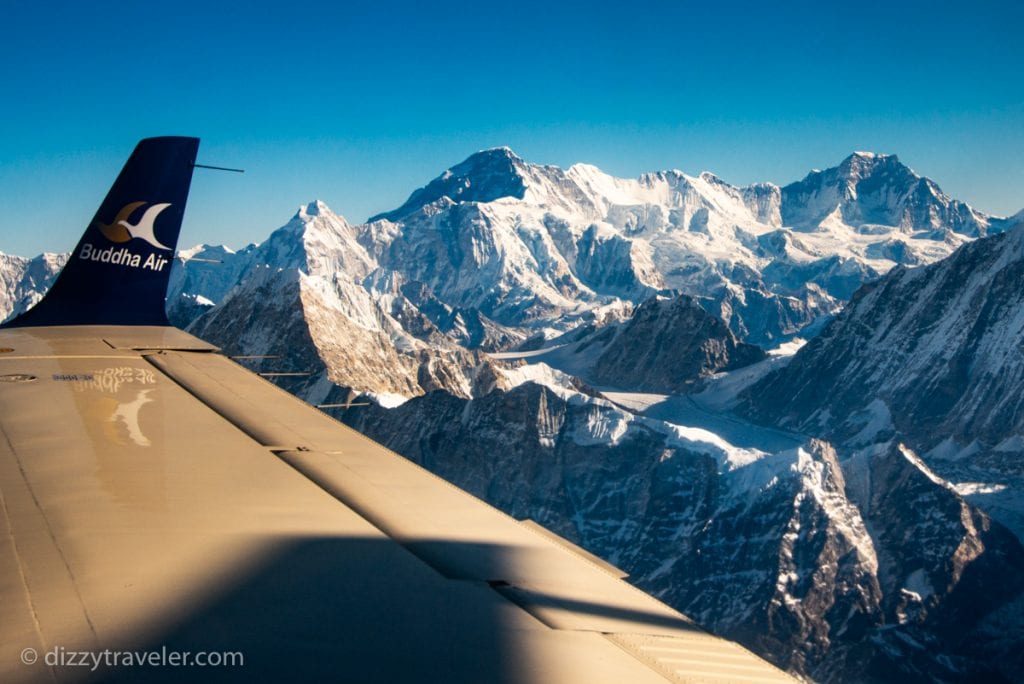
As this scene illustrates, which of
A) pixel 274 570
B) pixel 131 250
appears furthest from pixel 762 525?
pixel 274 570

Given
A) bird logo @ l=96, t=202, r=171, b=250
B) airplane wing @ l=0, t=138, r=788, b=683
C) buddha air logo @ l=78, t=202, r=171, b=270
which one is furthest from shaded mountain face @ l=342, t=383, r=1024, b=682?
airplane wing @ l=0, t=138, r=788, b=683

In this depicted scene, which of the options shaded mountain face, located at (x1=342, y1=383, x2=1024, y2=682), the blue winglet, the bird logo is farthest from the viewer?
shaded mountain face, located at (x1=342, y1=383, x2=1024, y2=682)

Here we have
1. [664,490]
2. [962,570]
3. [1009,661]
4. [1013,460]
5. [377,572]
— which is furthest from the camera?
[1013,460]

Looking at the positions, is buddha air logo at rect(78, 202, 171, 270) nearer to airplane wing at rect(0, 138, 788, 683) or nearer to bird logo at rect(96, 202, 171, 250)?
bird logo at rect(96, 202, 171, 250)

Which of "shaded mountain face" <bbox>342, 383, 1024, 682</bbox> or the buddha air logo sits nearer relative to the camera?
the buddha air logo

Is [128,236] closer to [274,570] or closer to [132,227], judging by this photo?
[132,227]

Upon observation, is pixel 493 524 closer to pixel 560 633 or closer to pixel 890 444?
pixel 560 633

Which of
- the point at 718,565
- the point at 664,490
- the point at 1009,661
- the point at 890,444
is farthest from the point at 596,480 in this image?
the point at 1009,661

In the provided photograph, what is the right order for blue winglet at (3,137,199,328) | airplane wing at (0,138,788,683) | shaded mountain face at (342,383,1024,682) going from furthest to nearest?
shaded mountain face at (342,383,1024,682) < blue winglet at (3,137,199,328) < airplane wing at (0,138,788,683)
